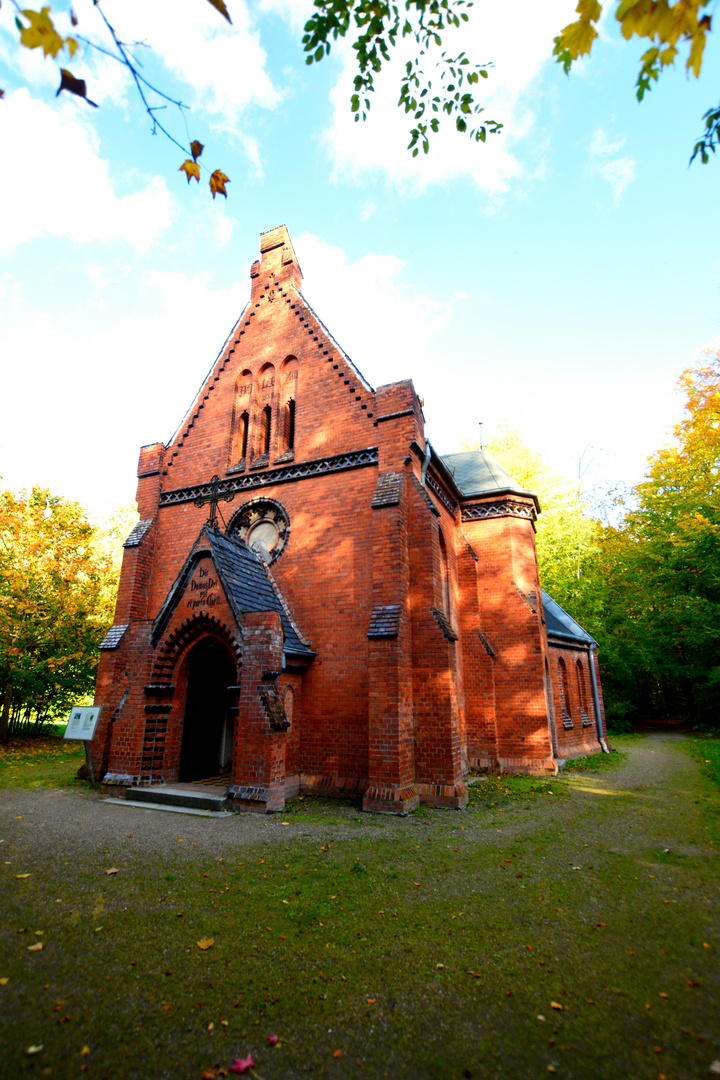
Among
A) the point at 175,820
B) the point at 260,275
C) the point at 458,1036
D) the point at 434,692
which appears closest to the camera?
the point at 458,1036

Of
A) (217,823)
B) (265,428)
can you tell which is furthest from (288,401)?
(217,823)

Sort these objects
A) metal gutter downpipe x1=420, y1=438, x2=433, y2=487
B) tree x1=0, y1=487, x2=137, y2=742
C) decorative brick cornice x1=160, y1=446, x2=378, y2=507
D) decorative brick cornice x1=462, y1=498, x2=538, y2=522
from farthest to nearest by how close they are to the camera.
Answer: tree x1=0, y1=487, x2=137, y2=742
decorative brick cornice x1=462, y1=498, x2=538, y2=522
metal gutter downpipe x1=420, y1=438, x2=433, y2=487
decorative brick cornice x1=160, y1=446, x2=378, y2=507

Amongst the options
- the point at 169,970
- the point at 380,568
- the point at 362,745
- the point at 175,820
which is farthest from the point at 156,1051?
the point at 380,568

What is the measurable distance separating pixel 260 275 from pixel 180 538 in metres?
7.80

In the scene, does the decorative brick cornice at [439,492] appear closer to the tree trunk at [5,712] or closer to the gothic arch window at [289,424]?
the gothic arch window at [289,424]

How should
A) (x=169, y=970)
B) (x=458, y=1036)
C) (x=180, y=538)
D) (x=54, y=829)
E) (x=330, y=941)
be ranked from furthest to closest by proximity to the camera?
(x=180, y=538) → (x=54, y=829) → (x=330, y=941) → (x=169, y=970) → (x=458, y=1036)

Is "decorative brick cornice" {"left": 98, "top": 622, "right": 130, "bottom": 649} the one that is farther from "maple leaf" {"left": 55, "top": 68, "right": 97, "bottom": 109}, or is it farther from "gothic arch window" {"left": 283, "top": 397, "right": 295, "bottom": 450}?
"maple leaf" {"left": 55, "top": 68, "right": 97, "bottom": 109}

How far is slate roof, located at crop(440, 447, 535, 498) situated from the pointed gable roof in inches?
239

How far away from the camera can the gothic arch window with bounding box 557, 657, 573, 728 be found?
15258 mm

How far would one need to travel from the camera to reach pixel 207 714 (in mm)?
11188

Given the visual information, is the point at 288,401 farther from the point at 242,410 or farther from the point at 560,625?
the point at 560,625

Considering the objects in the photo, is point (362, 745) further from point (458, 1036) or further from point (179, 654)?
point (458, 1036)

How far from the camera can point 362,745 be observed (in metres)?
9.27

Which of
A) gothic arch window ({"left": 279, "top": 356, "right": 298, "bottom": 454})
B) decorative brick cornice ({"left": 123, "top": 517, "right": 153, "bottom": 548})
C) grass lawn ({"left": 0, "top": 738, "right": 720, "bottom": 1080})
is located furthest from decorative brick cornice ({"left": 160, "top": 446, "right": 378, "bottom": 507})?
grass lawn ({"left": 0, "top": 738, "right": 720, "bottom": 1080})
